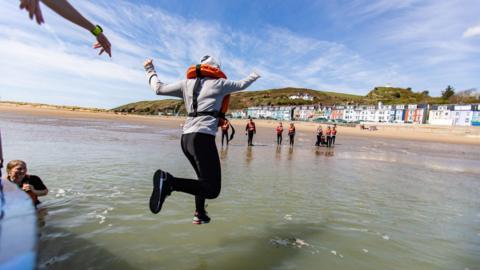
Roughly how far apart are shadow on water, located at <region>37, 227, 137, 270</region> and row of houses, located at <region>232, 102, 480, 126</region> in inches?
4272

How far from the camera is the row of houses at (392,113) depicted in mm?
93375

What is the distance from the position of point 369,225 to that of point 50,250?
4820mm

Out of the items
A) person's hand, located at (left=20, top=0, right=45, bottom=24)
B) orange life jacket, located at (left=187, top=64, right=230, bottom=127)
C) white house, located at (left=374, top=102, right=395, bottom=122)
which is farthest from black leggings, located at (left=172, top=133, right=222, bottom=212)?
white house, located at (left=374, top=102, right=395, bottom=122)

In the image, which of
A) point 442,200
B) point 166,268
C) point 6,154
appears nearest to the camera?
point 166,268

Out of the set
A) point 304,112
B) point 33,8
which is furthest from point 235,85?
point 304,112

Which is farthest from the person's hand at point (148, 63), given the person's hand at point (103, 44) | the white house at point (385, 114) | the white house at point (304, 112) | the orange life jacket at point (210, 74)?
the white house at point (304, 112)

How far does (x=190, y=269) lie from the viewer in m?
3.44

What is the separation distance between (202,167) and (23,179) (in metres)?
3.26

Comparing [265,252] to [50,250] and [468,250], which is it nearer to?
[50,250]

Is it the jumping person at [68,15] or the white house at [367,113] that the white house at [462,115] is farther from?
the jumping person at [68,15]

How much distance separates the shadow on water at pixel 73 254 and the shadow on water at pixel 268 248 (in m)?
1.03

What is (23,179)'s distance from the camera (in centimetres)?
502

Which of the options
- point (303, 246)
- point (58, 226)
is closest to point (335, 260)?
point (303, 246)

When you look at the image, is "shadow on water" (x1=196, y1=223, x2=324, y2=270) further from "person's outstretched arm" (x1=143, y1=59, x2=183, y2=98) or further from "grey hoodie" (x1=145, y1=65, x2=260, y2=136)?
"person's outstretched arm" (x1=143, y1=59, x2=183, y2=98)
